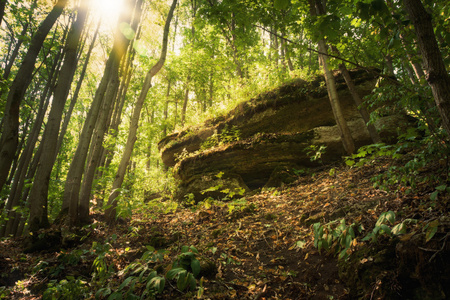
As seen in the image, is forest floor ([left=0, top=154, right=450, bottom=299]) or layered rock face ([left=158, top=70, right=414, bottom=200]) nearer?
forest floor ([left=0, top=154, right=450, bottom=299])

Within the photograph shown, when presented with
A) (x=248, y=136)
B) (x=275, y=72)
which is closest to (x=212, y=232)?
(x=248, y=136)

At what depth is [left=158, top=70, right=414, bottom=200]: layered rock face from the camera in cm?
718

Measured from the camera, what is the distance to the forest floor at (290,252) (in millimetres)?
1835

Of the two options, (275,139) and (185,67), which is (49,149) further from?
(185,67)

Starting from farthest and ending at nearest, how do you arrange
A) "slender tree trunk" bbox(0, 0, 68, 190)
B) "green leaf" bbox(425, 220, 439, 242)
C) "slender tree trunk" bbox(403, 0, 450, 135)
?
"slender tree trunk" bbox(0, 0, 68, 190) → "green leaf" bbox(425, 220, 439, 242) → "slender tree trunk" bbox(403, 0, 450, 135)

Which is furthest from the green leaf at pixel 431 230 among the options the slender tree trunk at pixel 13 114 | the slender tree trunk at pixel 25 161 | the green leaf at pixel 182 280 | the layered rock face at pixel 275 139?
the slender tree trunk at pixel 25 161

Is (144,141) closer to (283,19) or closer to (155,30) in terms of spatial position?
(155,30)

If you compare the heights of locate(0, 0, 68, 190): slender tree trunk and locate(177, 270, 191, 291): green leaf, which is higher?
locate(0, 0, 68, 190): slender tree trunk

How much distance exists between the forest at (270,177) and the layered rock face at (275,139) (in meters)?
0.05

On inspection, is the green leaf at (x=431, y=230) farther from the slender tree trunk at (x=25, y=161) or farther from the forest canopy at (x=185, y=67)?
the slender tree trunk at (x=25, y=161)

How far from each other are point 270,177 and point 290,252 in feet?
14.0

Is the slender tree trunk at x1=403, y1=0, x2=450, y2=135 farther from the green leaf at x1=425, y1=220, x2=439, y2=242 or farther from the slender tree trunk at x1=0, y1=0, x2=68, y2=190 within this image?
the slender tree trunk at x1=0, y1=0, x2=68, y2=190

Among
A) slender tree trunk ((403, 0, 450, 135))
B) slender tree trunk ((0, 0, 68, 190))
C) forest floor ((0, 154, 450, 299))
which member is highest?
slender tree trunk ((0, 0, 68, 190))

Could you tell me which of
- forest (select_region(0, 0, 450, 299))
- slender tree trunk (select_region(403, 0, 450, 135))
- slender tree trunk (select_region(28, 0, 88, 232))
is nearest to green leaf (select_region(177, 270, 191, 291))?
forest (select_region(0, 0, 450, 299))
